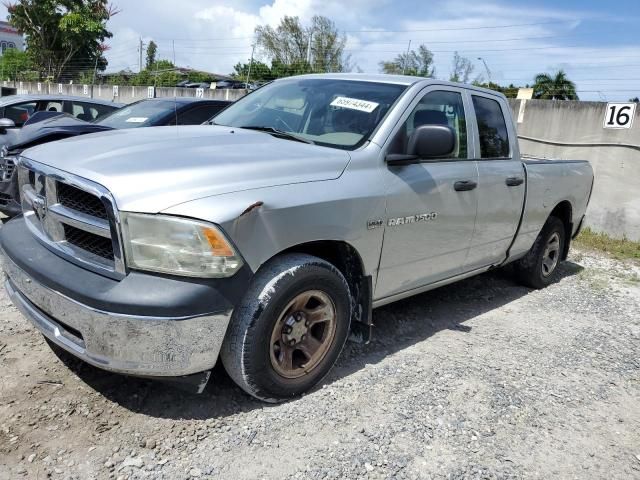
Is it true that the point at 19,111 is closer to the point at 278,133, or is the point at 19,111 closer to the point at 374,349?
the point at 278,133

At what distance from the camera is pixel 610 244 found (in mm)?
8133

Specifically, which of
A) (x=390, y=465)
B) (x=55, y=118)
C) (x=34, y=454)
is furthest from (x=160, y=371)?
(x=55, y=118)

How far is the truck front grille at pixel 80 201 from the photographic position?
2.67m

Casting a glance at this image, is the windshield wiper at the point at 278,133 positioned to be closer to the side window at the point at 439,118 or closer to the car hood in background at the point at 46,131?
the side window at the point at 439,118

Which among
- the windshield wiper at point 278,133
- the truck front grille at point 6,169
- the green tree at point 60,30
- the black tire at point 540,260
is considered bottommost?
the black tire at point 540,260

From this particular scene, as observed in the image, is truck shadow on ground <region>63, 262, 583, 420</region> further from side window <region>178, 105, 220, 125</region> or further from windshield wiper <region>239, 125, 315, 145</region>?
side window <region>178, 105, 220, 125</region>

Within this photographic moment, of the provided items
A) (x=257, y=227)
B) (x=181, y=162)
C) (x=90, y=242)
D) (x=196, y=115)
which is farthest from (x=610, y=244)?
(x=90, y=242)

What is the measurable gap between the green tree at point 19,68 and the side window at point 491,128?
35.5 m

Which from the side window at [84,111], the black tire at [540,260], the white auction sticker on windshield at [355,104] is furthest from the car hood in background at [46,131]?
the black tire at [540,260]

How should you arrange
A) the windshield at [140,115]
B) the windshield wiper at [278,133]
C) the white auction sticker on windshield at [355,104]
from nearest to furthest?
the windshield wiper at [278,133]
the white auction sticker on windshield at [355,104]
the windshield at [140,115]

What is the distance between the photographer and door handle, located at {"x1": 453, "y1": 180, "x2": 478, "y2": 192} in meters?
3.88

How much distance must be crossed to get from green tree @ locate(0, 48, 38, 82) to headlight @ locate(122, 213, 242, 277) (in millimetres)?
36538

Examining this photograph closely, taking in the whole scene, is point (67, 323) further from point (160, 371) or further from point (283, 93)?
point (283, 93)

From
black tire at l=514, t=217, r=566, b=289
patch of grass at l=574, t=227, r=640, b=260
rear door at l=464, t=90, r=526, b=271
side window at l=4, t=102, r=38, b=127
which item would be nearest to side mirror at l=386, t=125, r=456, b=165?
rear door at l=464, t=90, r=526, b=271
